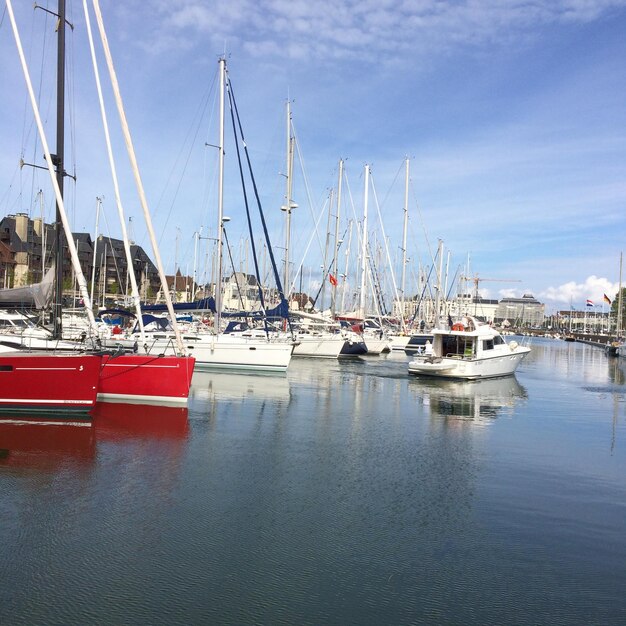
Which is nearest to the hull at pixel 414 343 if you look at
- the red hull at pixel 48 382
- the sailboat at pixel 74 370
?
the sailboat at pixel 74 370

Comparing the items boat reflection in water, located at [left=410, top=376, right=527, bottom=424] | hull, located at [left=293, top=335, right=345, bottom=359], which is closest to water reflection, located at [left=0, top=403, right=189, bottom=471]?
boat reflection in water, located at [left=410, top=376, right=527, bottom=424]

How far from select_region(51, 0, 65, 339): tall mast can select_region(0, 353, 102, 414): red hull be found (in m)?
2.47

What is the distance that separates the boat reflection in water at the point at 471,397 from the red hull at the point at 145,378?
9.59 m

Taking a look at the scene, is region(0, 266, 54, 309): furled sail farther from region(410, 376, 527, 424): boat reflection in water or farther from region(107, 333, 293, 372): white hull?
region(410, 376, 527, 424): boat reflection in water

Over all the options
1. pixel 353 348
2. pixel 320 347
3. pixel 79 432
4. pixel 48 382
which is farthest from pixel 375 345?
pixel 79 432

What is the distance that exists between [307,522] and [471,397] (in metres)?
20.2

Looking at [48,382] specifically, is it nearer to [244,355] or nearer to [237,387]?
[237,387]

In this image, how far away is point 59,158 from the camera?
22.1 meters

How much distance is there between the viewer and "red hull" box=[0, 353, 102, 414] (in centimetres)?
1908

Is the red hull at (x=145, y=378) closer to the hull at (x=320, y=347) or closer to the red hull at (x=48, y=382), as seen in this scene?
the red hull at (x=48, y=382)

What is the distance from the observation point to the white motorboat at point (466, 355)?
36688 mm

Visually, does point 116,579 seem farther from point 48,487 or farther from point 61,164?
point 61,164

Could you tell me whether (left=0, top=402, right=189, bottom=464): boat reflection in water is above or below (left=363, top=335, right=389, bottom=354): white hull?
below

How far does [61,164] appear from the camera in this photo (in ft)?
72.7
